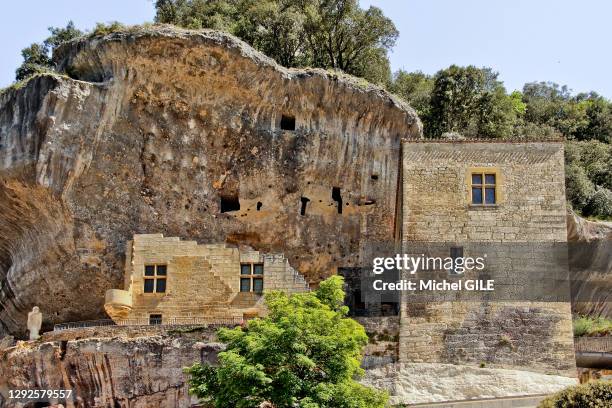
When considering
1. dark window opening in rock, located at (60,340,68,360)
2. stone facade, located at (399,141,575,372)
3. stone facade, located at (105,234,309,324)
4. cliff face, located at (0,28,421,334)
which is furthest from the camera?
cliff face, located at (0,28,421,334)

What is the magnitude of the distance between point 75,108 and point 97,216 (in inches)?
152

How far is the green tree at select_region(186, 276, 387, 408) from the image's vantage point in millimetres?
24859

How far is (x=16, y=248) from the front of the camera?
38406 millimetres

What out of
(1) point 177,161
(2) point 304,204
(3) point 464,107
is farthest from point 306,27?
(1) point 177,161

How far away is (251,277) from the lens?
34875 millimetres

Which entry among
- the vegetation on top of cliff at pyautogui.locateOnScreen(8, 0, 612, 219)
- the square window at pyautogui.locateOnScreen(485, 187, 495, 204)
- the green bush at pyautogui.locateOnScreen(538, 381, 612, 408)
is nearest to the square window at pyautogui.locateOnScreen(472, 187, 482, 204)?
the square window at pyautogui.locateOnScreen(485, 187, 495, 204)

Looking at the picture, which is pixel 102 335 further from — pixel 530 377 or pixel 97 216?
pixel 530 377

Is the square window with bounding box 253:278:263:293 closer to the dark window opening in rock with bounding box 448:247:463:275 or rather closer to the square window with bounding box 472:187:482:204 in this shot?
the dark window opening in rock with bounding box 448:247:463:275

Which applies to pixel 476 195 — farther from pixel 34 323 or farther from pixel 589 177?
pixel 589 177

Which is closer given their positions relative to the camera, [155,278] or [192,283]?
[192,283]

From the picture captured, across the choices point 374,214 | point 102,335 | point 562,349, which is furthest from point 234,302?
point 562,349

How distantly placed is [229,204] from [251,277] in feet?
17.4

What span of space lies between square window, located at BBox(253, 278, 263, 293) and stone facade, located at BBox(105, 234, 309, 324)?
9cm

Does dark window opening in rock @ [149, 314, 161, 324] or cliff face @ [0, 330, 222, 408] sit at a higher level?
dark window opening in rock @ [149, 314, 161, 324]
